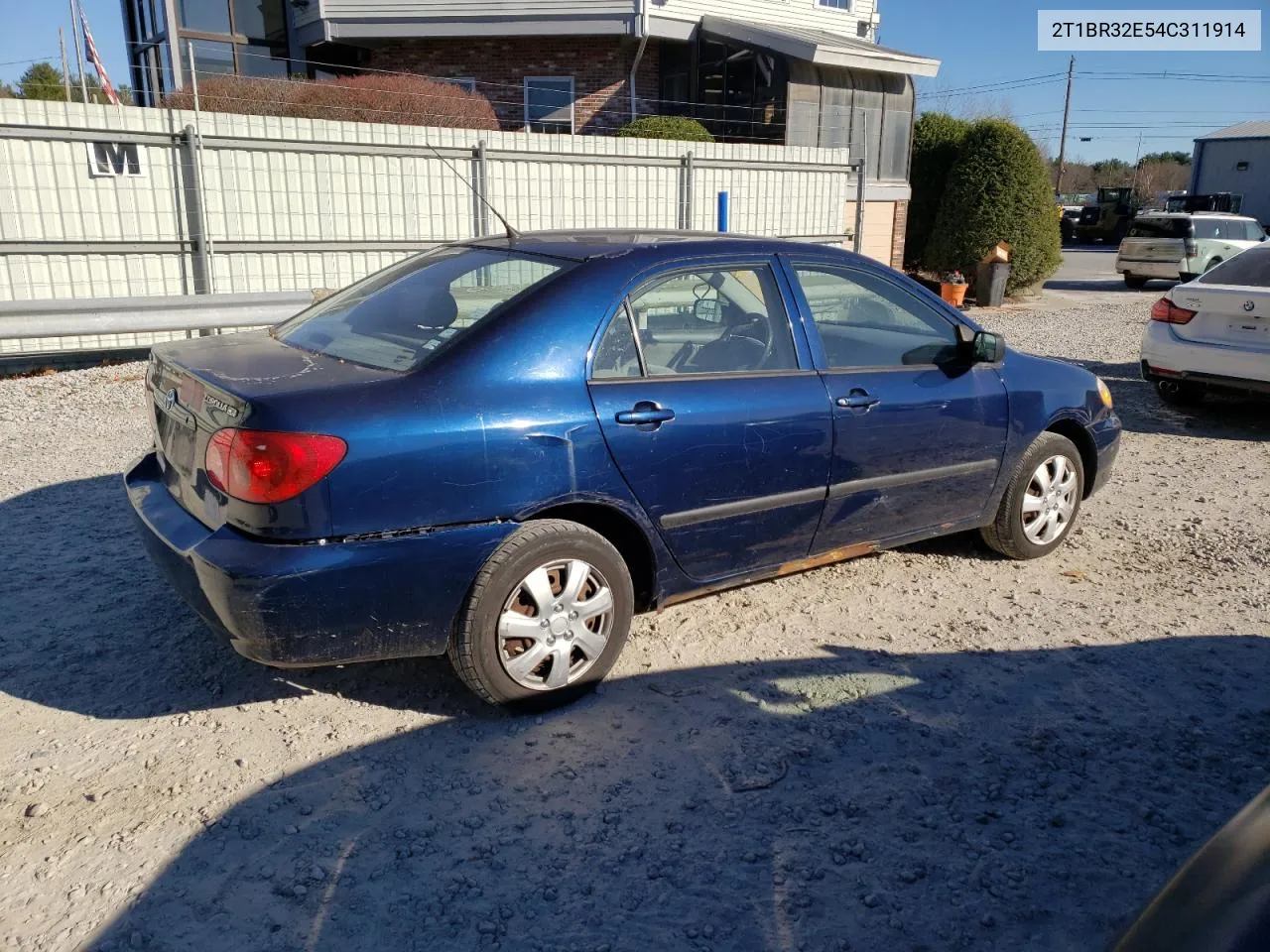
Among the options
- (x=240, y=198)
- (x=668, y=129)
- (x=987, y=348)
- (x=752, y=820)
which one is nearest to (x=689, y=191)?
(x=668, y=129)

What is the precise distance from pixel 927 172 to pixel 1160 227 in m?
4.86

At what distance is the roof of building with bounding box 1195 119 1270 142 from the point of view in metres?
40.7

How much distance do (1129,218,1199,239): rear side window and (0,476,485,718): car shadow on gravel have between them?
20818 millimetres

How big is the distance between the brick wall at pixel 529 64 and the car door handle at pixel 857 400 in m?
18.3

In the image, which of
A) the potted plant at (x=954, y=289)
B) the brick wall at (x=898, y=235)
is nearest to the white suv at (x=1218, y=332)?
the potted plant at (x=954, y=289)

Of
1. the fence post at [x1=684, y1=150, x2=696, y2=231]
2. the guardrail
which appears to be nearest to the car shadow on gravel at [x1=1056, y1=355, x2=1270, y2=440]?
the fence post at [x1=684, y1=150, x2=696, y2=231]

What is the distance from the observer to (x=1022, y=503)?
5.03 metres

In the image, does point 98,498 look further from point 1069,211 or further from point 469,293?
point 1069,211

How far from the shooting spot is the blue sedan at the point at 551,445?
314 centimetres

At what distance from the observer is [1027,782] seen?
3.25 meters

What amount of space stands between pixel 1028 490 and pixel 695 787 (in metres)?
2.71

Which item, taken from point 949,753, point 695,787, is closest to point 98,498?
point 695,787

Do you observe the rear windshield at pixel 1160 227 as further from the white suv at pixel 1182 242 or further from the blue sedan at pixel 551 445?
the blue sedan at pixel 551 445

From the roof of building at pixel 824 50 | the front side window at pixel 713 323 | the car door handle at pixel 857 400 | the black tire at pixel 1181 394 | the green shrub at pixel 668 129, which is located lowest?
the black tire at pixel 1181 394
